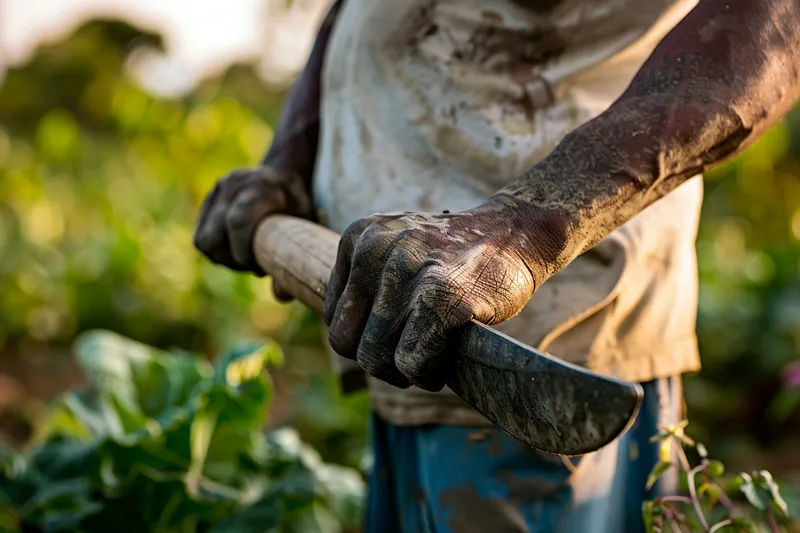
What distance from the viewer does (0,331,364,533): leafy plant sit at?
2436mm

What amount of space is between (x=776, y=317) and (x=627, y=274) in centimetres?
350

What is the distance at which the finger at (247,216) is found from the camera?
178 cm

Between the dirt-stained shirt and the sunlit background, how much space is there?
1221 millimetres

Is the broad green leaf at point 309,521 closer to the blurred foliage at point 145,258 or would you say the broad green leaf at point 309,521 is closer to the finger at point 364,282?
the blurred foliage at point 145,258

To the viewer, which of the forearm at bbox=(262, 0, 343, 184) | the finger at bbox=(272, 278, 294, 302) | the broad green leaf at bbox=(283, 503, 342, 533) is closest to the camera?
the finger at bbox=(272, 278, 294, 302)

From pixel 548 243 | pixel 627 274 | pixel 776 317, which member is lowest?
pixel 776 317

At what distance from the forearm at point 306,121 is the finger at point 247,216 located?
0.19 metres

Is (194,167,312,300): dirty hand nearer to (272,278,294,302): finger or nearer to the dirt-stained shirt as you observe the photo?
(272,278,294,302): finger

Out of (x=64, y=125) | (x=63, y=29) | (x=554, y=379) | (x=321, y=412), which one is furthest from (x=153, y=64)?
(x=554, y=379)

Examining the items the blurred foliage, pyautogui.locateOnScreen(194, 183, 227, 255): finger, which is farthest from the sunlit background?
pyautogui.locateOnScreen(194, 183, 227, 255): finger

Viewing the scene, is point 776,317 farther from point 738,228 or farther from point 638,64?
point 638,64

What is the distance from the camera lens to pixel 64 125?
25.9 feet

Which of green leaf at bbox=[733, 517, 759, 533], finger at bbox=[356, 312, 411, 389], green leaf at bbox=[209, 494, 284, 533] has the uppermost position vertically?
finger at bbox=[356, 312, 411, 389]

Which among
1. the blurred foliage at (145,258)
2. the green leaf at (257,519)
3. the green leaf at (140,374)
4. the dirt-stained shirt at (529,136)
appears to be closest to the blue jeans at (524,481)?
the dirt-stained shirt at (529,136)
